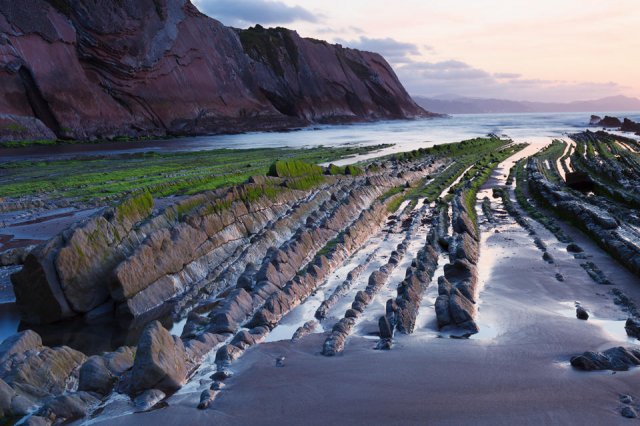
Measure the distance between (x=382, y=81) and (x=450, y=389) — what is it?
117 metres

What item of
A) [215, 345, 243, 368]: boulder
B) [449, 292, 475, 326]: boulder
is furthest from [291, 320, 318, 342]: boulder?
[449, 292, 475, 326]: boulder

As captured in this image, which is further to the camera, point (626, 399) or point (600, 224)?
point (600, 224)

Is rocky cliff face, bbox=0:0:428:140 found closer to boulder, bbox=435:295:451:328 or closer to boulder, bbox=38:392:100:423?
boulder, bbox=38:392:100:423

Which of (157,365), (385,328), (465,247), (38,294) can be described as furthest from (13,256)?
(465,247)

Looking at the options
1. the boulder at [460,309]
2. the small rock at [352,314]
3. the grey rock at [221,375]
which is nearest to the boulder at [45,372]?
the grey rock at [221,375]

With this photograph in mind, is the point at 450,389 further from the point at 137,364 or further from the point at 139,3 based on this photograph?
the point at 139,3

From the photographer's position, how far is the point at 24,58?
47.2m

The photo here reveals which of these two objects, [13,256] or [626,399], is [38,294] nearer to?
[13,256]

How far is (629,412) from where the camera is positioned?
191 inches

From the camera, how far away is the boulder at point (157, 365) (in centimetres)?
582

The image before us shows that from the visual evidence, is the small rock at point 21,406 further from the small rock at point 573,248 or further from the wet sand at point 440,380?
the small rock at point 573,248

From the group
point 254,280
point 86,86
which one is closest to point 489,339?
point 254,280

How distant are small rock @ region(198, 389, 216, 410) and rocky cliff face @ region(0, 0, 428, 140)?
4561 centimetres

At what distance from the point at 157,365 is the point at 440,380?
10.2ft
